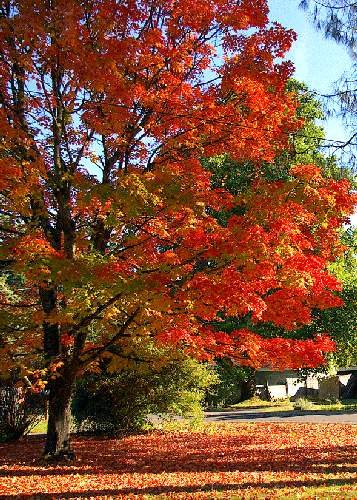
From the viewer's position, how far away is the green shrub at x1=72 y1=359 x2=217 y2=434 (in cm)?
1755

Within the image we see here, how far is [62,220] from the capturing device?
444 inches

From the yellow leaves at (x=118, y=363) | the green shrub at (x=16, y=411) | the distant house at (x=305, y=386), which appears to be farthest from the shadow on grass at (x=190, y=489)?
the distant house at (x=305, y=386)

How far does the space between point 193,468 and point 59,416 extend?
3.07 meters

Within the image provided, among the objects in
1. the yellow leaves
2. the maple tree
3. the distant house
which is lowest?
the distant house

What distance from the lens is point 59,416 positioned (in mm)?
11844

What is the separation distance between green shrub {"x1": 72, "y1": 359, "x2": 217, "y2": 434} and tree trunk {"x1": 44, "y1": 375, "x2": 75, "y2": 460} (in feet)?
18.1

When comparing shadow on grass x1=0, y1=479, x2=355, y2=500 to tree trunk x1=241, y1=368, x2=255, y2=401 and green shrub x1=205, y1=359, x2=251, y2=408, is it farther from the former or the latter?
Result: tree trunk x1=241, y1=368, x2=255, y2=401

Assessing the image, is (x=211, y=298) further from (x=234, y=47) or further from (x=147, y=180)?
(x=234, y=47)

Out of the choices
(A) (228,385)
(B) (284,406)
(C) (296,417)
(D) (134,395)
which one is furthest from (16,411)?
(B) (284,406)

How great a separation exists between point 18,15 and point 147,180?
363 cm

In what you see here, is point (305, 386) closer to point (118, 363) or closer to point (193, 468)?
point (118, 363)

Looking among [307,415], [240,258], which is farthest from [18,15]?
[307,415]

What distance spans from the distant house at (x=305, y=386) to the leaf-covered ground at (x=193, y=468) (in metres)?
21.3

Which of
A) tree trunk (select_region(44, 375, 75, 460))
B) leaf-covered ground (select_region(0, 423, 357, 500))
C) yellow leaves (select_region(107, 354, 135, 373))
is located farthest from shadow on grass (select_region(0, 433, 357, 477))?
yellow leaves (select_region(107, 354, 135, 373))
